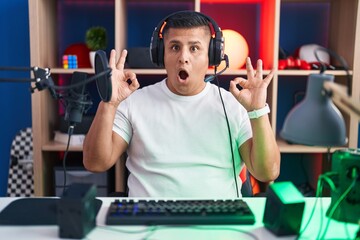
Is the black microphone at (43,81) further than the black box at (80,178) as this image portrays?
No

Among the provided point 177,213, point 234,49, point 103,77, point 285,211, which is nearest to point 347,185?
point 285,211

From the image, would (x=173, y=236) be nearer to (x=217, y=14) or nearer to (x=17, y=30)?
(x=217, y=14)

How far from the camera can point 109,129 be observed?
137 cm

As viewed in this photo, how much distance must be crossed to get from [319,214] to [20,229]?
0.67 meters

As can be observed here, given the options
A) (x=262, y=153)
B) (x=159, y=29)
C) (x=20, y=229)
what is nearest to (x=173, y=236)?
(x=20, y=229)

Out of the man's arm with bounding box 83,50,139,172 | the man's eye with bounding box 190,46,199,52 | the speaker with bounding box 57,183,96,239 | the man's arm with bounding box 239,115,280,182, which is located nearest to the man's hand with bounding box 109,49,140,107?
the man's arm with bounding box 83,50,139,172

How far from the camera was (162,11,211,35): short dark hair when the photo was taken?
1508 millimetres

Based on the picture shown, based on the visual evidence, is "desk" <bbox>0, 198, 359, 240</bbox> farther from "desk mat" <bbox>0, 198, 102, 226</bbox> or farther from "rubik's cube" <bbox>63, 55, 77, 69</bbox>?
"rubik's cube" <bbox>63, 55, 77, 69</bbox>

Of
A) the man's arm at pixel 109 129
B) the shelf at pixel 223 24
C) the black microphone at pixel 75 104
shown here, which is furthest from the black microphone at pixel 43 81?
the shelf at pixel 223 24

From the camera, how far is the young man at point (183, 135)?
1.40m

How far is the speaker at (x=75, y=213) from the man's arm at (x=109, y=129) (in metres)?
0.46

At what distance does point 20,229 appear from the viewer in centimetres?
87

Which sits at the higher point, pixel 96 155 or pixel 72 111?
pixel 72 111

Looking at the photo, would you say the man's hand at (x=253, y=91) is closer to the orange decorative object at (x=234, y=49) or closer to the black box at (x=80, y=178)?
the orange decorative object at (x=234, y=49)
